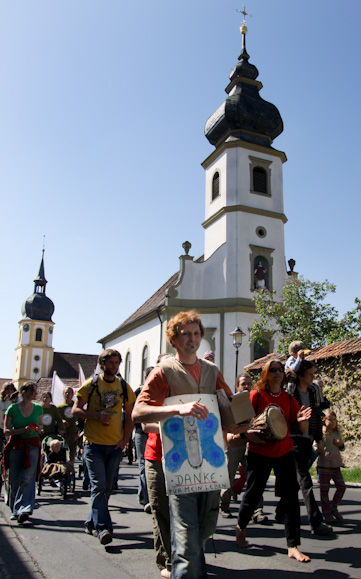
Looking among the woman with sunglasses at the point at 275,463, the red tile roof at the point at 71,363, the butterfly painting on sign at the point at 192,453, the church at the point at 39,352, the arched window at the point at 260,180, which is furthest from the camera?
the church at the point at 39,352

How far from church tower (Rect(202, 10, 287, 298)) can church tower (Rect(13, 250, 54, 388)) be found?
62790 millimetres

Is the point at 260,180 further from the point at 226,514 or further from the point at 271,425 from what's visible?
the point at 271,425

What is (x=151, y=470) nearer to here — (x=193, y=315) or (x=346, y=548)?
(x=193, y=315)

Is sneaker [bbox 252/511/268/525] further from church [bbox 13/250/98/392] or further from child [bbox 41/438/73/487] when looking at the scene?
church [bbox 13/250/98/392]

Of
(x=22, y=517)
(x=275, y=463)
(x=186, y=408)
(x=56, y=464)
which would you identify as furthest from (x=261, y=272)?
(x=186, y=408)

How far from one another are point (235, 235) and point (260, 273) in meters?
2.65

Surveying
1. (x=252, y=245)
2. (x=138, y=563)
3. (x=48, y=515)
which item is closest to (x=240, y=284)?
(x=252, y=245)

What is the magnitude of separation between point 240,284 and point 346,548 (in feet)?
79.1

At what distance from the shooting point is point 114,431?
17.6ft

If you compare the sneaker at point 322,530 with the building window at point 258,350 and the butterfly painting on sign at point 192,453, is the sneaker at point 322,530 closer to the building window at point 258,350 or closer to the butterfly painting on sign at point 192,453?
the butterfly painting on sign at point 192,453

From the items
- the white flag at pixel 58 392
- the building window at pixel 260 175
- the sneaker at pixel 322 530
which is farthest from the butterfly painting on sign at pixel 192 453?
the building window at pixel 260 175

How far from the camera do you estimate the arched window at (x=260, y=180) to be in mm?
31344

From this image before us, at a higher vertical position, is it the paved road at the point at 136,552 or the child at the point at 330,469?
the child at the point at 330,469

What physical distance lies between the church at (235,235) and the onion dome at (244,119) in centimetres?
6
